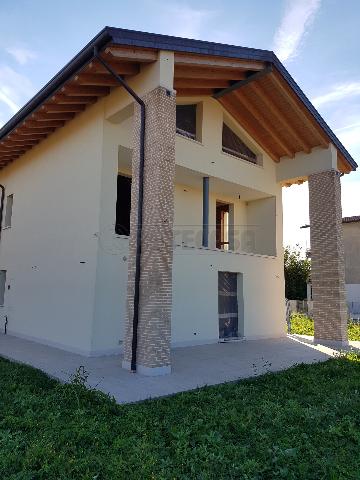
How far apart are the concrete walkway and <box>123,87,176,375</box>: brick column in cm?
49

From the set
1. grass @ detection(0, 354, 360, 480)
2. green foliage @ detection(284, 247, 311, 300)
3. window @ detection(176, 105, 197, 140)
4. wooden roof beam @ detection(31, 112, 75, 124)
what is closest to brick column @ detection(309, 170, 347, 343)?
window @ detection(176, 105, 197, 140)

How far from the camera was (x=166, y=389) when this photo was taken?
5750mm

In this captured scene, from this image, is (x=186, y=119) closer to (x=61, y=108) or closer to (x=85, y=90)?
(x=85, y=90)

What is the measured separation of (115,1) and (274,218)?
8588 mm

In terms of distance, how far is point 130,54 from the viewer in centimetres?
714

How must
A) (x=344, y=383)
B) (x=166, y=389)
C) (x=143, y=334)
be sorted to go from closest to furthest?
(x=166, y=389) < (x=344, y=383) < (x=143, y=334)

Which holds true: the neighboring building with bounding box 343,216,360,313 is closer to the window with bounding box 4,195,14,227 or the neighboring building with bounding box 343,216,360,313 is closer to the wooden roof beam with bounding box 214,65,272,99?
the wooden roof beam with bounding box 214,65,272,99

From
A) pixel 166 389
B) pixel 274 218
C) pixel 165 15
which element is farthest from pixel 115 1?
pixel 274 218

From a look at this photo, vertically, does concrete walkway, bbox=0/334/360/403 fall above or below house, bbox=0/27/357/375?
below

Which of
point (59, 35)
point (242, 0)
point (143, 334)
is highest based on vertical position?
point (242, 0)

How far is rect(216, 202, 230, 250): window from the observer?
1369cm

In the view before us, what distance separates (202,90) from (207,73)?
165 centimetres

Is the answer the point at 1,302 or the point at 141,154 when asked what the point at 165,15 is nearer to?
the point at 141,154

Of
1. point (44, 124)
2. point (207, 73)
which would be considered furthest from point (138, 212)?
point (44, 124)
